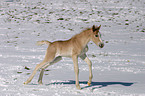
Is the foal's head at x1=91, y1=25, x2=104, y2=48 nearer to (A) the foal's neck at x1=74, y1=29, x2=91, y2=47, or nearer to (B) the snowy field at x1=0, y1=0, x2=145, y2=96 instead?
(A) the foal's neck at x1=74, y1=29, x2=91, y2=47

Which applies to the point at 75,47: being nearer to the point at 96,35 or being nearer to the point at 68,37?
the point at 96,35

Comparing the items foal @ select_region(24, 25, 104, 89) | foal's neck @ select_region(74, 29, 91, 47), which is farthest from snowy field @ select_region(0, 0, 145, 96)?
foal's neck @ select_region(74, 29, 91, 47)

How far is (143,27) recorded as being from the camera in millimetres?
24453

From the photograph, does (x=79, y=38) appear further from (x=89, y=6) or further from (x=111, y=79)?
(x=89, y=6)

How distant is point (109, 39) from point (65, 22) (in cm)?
735

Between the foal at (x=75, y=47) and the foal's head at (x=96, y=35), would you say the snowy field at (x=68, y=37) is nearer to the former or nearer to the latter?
the foal at (x=75, y=47)

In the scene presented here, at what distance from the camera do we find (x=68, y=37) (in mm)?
19438

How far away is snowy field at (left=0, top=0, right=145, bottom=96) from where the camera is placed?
8058mm

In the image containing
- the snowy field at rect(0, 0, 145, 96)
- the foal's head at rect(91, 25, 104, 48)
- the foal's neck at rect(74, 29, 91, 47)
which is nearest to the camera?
the foal's head at rect(91, 25, 104, 48)

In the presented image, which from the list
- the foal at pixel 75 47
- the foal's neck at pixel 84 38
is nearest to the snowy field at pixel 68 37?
the foal at pixel 75 47

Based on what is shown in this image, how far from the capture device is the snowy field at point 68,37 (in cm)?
806

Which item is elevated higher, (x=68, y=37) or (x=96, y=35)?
(x=68, y=37)

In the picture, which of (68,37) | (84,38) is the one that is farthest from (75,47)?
(68,37)

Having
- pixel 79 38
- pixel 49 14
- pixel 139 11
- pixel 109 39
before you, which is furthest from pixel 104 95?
pixel 139 11
